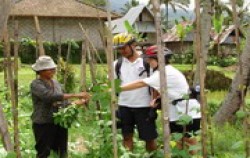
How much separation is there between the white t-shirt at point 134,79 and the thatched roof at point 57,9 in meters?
29.2

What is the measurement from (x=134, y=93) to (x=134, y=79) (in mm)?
135

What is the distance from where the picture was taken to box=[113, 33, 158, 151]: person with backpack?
198 inches

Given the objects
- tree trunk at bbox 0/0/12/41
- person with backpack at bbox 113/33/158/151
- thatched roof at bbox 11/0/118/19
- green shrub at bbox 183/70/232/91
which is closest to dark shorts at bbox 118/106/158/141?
person with backpack at bbox 113/33/158/151

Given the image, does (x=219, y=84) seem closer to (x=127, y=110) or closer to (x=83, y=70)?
(x=83, y=70)

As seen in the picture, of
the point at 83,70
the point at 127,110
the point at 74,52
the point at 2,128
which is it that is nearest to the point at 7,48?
the point at 2,128

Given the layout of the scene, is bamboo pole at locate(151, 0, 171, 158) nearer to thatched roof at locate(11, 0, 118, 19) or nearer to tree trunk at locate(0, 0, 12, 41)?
tree trunk at locate(0, 0, 12, 41)

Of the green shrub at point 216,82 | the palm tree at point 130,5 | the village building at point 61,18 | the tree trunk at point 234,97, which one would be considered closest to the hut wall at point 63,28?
the village building at point 61,18

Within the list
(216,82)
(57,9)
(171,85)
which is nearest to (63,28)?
(57,9)

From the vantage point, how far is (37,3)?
35812 mm

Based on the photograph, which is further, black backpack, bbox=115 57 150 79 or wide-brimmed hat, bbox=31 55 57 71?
black backpack, bbox=115 57 150 79

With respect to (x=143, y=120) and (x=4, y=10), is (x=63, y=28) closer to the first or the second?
(x=143, y=120)

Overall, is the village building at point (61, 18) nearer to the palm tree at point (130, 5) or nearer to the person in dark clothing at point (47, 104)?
the person in dark clothing at point (47, 104)

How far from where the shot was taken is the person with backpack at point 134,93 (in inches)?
198

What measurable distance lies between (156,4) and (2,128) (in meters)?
0.75
